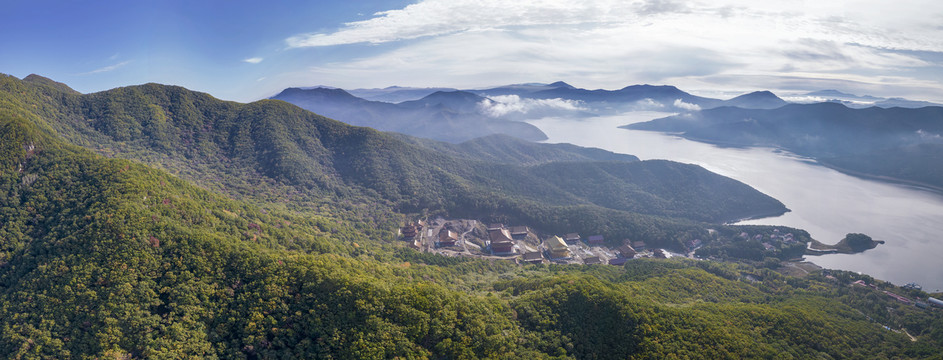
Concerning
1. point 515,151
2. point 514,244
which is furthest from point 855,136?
point 514,244

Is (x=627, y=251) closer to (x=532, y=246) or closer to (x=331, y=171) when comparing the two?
(x=532, y=246)

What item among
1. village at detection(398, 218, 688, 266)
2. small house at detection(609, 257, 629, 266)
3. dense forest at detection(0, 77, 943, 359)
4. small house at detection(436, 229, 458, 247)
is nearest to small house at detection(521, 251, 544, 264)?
village at detection(398, 218, 688, 266)

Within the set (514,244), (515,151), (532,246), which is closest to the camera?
(514,244)

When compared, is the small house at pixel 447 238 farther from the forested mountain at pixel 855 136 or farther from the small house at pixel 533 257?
the forested mountain at pixel 855 136

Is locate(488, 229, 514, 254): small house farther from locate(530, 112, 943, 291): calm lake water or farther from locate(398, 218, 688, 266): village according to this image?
locate(530, 112, 943, 291): calm lake water

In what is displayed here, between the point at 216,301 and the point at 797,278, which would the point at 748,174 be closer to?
the point at 797,278

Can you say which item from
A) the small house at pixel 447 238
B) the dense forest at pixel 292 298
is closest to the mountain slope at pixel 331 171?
the small house at pixel 447 238

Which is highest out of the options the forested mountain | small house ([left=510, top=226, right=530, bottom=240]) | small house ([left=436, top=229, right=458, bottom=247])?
the forested mountain
